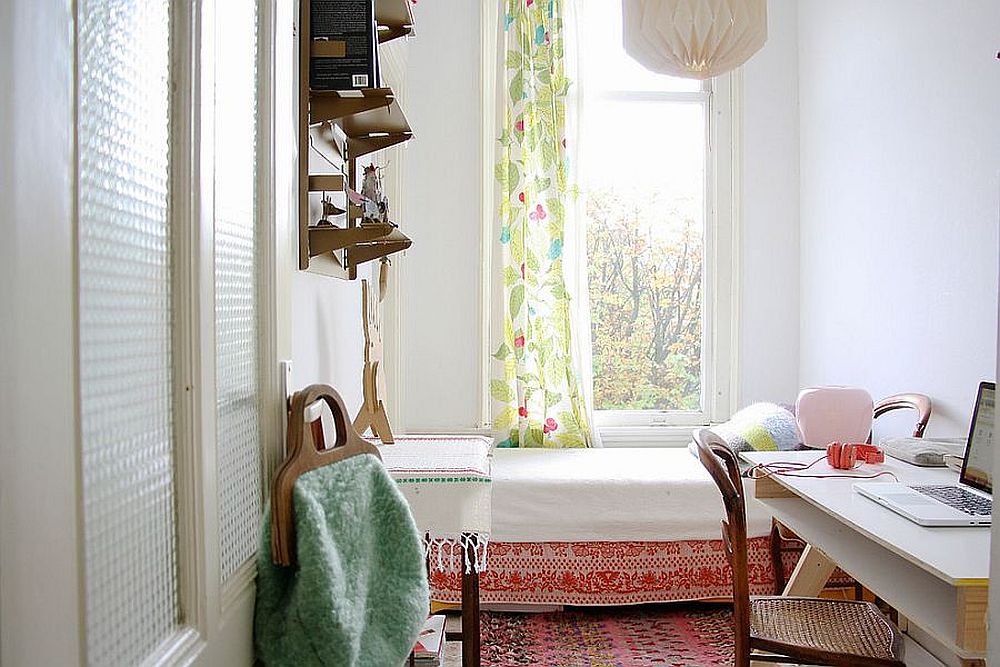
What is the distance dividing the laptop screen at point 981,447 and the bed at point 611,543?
3.65 feet

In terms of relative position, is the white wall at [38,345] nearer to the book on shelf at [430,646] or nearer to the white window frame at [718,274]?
the book on shelf at [430,646]

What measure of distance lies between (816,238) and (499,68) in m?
1.54

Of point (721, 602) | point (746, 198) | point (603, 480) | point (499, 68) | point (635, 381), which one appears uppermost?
point (499, 68)

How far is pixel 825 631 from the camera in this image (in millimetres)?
2152

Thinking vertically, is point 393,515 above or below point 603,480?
above

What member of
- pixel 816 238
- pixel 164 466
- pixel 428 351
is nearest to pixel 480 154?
pixel 428 351

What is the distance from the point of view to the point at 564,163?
4.00 m

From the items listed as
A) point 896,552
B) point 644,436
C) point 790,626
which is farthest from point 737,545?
point 644,436

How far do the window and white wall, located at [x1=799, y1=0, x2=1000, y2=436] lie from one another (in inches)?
15.0

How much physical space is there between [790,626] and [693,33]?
152 cm

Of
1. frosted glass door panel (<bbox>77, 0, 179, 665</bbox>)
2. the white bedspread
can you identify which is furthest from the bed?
frosted glass door panel (<bbox>77, 0, 179, 665</bbox>)

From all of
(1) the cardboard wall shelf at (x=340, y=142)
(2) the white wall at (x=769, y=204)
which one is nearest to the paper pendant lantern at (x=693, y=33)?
(1) the cardboard wall shelf at (x=340, y=142)

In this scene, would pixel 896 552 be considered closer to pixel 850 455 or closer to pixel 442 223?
pixel 850 455

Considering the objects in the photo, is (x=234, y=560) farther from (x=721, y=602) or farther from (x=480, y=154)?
(x=480, y=154)
